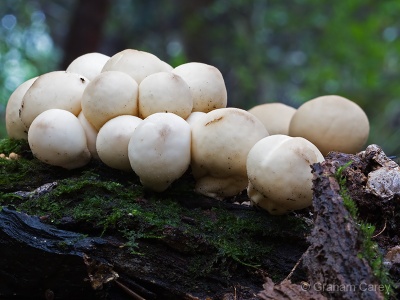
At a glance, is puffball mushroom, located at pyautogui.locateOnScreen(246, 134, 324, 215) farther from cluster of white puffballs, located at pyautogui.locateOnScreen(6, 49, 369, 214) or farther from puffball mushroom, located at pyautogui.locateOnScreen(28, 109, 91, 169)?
puffball mushroom, located at pyautogui.locateOnScreen(28, 109, 91, 169)

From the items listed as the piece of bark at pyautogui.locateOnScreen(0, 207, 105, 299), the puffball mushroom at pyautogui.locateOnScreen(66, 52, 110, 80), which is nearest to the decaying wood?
the piece of bark at pyautogui.locateOnScreen(0, 207, 105, 299)

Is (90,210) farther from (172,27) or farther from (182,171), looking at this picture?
(172,27)

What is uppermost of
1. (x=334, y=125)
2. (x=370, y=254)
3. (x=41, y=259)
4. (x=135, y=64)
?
(x=135, y=64)

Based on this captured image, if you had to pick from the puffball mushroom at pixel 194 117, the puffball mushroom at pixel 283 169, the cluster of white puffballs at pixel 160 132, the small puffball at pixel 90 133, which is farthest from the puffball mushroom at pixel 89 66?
the puffball mushroom at pixel 283 169

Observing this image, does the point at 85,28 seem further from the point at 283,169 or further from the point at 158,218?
the point at 283,169

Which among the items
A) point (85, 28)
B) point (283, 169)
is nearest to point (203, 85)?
point (283, 169)

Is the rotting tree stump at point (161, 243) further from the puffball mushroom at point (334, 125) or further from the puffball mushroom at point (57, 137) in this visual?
the puffball mushroom at point (334, 125)

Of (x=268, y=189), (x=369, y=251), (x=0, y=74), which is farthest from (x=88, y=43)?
(x=369, y=251)
